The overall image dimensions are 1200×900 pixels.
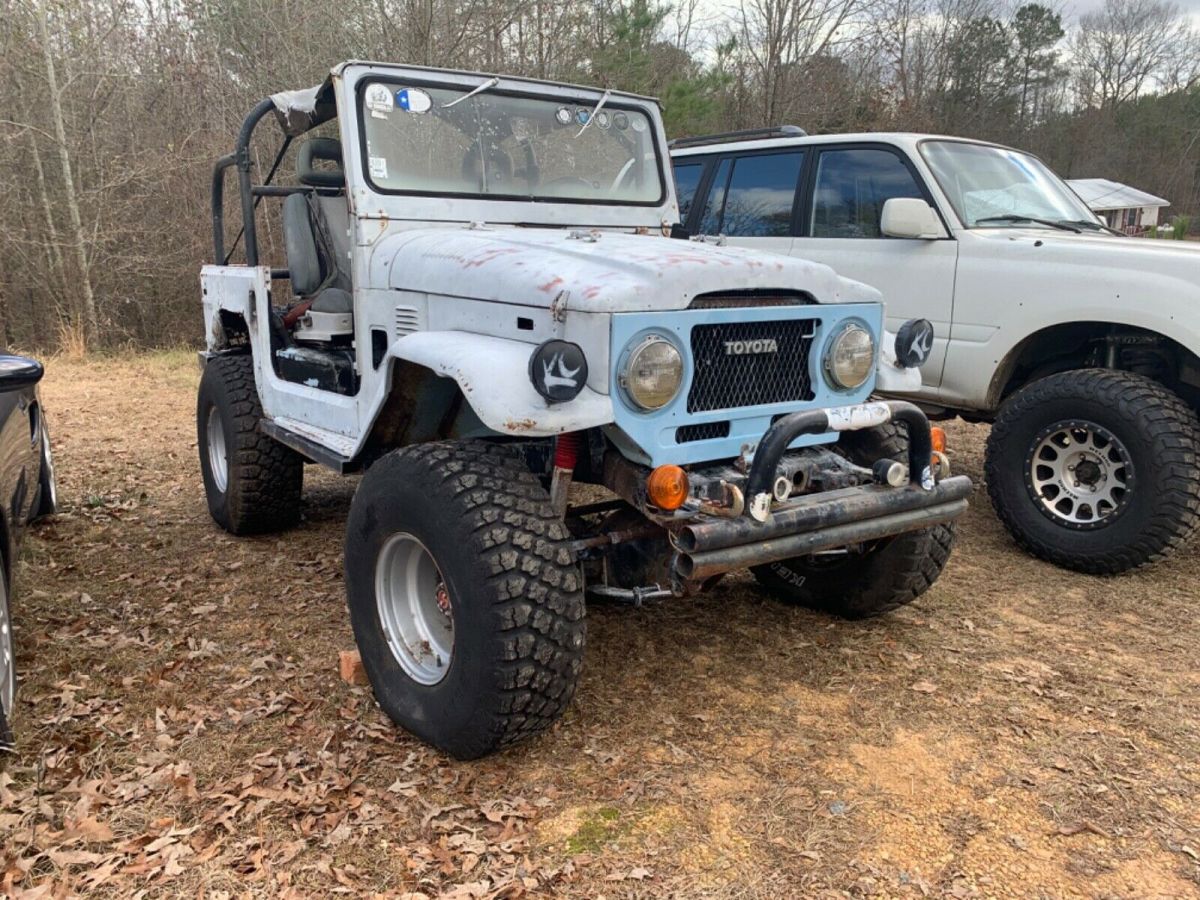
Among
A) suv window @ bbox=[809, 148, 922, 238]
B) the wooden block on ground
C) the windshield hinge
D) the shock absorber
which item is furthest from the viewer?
suv window @ bbox=[809, 148, 922, 238]

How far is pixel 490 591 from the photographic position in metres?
2.65

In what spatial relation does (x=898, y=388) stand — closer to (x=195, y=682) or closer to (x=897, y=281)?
(x=897, y=281)

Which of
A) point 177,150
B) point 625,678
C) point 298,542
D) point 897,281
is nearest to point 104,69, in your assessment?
point 177,150

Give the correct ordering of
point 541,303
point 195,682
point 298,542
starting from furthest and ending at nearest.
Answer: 1. point 298,542
2. point 195,682
3. point 541,303

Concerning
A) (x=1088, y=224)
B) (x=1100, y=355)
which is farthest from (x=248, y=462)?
(x=1088, y=224)

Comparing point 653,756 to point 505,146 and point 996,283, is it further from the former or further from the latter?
point 996,283

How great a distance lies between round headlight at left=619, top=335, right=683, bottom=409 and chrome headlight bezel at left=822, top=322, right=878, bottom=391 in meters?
0.69

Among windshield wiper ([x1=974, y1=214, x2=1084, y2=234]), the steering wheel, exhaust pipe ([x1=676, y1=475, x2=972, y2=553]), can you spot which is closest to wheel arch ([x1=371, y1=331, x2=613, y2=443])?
exhaust pipe ([x1=676, y1=475, x2=972, y2=553])

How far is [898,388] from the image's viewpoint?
3.60 m

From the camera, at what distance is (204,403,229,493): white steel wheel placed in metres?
5.34

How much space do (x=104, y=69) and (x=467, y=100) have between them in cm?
1263

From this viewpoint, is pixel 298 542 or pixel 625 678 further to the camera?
pixel 298 542

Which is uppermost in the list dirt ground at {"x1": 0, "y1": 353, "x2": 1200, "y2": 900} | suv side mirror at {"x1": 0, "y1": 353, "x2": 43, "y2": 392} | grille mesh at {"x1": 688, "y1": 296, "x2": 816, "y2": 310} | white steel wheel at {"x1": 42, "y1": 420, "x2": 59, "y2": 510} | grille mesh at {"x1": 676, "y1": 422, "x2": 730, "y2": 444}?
grille mesh at {"x1": 688, "y1": 296, "x2": 816, "y2": 310}

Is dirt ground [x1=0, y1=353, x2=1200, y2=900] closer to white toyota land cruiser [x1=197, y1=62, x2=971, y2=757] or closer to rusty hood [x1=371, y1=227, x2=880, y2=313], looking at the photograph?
white toyota land cruiser [x1=197, y1=62, x2=971, y2=757]
